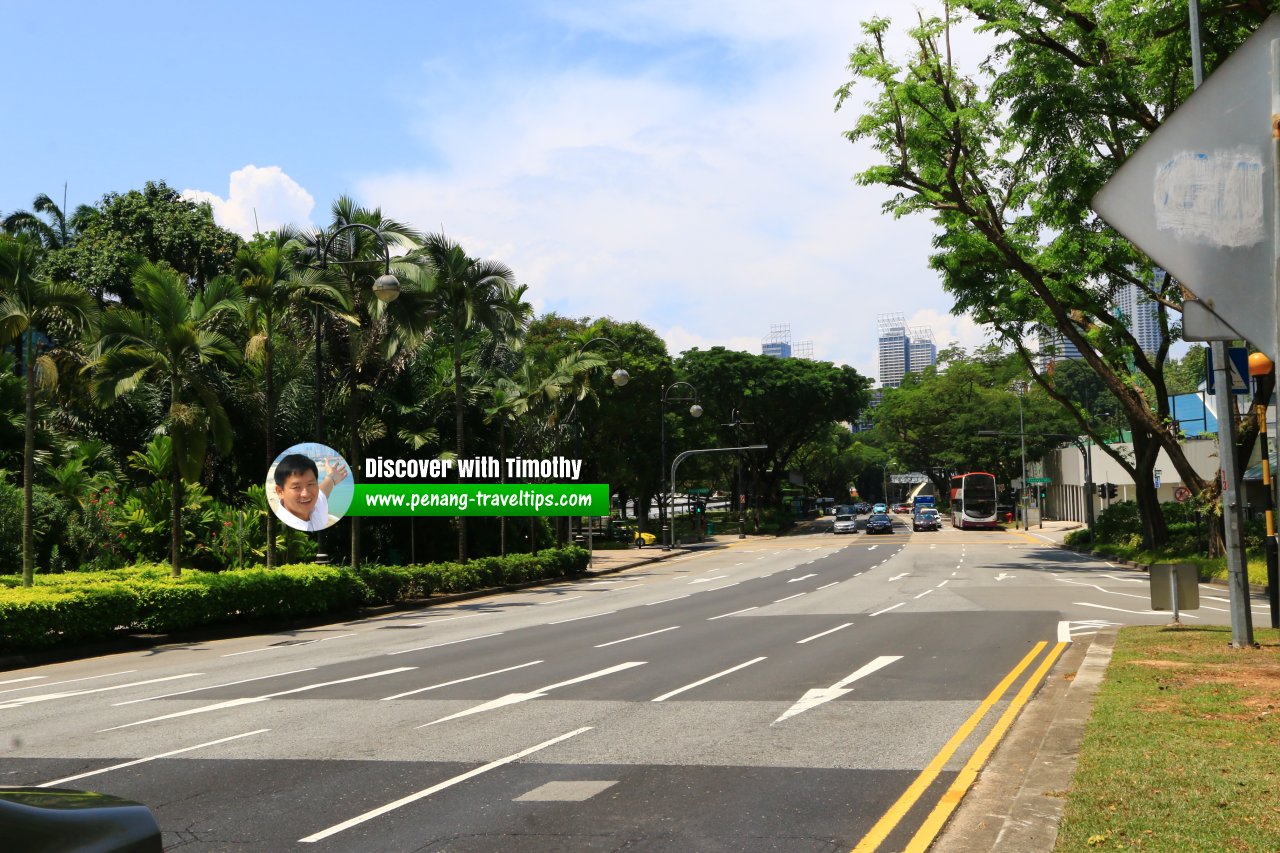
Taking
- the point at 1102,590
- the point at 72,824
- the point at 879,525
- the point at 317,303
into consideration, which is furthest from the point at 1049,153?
the point at 879,525

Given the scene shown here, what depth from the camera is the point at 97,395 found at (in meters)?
22.6

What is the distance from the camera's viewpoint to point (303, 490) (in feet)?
89.9

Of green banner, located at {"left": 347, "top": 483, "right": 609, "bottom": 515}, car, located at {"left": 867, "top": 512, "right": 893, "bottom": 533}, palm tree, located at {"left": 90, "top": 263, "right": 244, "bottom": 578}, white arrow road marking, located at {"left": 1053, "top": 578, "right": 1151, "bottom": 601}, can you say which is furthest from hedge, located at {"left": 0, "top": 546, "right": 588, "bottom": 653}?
car, located at {"left": 867, "top": 512, "right": 893, "bottom": 533}

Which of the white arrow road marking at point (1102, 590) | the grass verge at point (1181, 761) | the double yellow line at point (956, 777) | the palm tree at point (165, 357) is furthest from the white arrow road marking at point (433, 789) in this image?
the white arrow road marking at point (1102, 590)

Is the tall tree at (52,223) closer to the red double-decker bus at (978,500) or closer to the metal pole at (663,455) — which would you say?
the metal pole at (663,455)

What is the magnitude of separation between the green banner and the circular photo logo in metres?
1.16

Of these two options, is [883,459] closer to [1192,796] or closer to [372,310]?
[372,310]

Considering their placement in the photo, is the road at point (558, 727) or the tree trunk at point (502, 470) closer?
the road at point (558, 727)

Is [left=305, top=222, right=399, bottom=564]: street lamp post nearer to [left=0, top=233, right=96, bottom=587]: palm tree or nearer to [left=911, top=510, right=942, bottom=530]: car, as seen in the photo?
[left=0, top=233, right=96, bottom=587]: palm tree

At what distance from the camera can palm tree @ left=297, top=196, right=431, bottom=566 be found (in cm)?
2861

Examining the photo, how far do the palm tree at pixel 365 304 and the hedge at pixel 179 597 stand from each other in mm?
1653

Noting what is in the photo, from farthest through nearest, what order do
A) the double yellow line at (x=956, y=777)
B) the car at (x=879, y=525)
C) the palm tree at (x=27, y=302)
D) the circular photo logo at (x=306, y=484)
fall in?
the car at (x=879, y=525) < the circular photo logo at (x=306, y=484) < the palm tree at (x=27, y=302) < the double yellow line at (x=956, y=777)

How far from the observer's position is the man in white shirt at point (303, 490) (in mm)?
26828

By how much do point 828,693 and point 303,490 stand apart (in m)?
18.5
